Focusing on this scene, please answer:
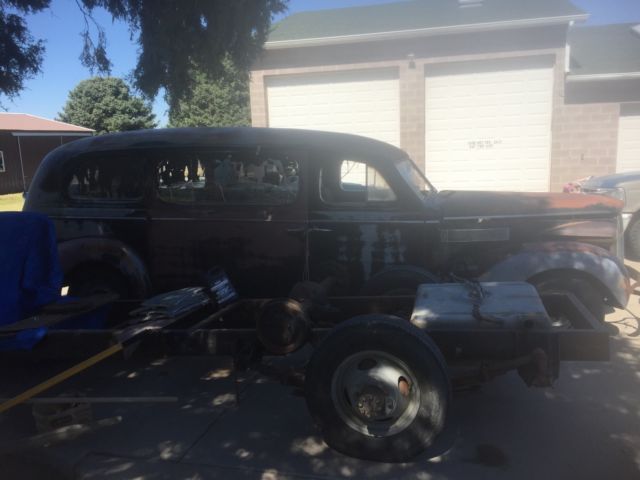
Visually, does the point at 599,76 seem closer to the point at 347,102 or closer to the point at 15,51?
the point at 347,102

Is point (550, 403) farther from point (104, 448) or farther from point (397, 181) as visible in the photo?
point (104, 448)

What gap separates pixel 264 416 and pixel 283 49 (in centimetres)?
1262

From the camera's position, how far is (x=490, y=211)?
468 cm

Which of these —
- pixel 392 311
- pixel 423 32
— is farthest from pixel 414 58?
pixel 392 311

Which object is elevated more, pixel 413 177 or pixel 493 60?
pixel 493 60

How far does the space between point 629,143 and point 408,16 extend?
702 centimetres

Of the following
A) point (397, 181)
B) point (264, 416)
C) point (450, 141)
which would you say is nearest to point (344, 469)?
point (264, 416)

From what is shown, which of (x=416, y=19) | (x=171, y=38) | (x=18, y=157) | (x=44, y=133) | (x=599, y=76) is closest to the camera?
(x=171, y=38)

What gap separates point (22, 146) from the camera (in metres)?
27.4

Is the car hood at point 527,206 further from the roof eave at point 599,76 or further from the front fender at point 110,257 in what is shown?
the roof eave at point 599,76

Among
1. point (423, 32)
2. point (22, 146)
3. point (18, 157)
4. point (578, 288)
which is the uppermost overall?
point (423, 32)

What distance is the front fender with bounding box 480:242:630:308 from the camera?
14.2 ft

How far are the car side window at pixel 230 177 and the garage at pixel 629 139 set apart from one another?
12337 mm

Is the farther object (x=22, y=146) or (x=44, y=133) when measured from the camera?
(x=44, y=133)
